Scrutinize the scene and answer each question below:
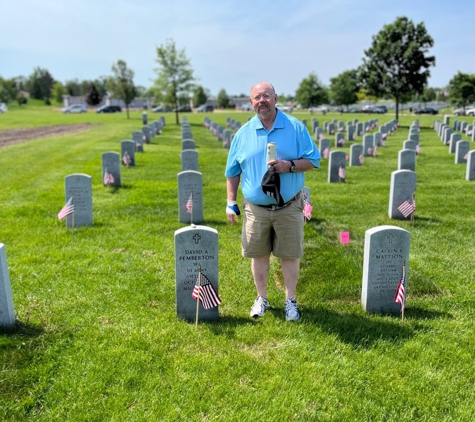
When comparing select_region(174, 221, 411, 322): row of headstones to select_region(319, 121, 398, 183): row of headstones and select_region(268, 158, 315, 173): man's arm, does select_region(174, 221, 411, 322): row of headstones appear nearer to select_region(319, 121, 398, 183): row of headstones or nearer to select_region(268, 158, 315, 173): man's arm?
select_region(268, 158, 315, 173): man's arm

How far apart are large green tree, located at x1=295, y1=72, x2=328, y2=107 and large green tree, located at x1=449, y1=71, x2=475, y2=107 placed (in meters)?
20.3

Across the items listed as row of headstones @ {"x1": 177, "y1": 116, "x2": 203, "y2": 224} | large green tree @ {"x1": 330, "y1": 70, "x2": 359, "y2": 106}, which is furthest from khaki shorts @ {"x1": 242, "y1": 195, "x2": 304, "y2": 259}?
large green tree @ {"x1": 330, "y1": 70, "x2": 359, "y2": 106}

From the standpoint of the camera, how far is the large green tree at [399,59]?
3872cm

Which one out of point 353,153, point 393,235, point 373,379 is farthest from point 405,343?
point 353,153

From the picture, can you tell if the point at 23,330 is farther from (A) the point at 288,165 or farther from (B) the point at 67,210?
(B) the point at 67,210

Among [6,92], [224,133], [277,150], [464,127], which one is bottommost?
[464,127]

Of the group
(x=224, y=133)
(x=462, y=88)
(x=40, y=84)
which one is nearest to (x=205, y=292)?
(x=224, y=133)

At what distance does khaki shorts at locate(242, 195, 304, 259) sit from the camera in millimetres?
4438

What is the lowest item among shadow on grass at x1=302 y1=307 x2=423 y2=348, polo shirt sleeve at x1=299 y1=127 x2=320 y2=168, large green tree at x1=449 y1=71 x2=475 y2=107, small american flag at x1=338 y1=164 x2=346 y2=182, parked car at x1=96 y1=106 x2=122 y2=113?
shadow on grass at x1=302 y1=307 x2=423 y2=348

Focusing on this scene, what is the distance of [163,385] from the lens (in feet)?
12.1

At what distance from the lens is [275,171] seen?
4086mm

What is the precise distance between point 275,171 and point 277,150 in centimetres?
28

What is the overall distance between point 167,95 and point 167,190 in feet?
97.4

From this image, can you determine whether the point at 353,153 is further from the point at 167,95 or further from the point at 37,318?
the point at 167,95
